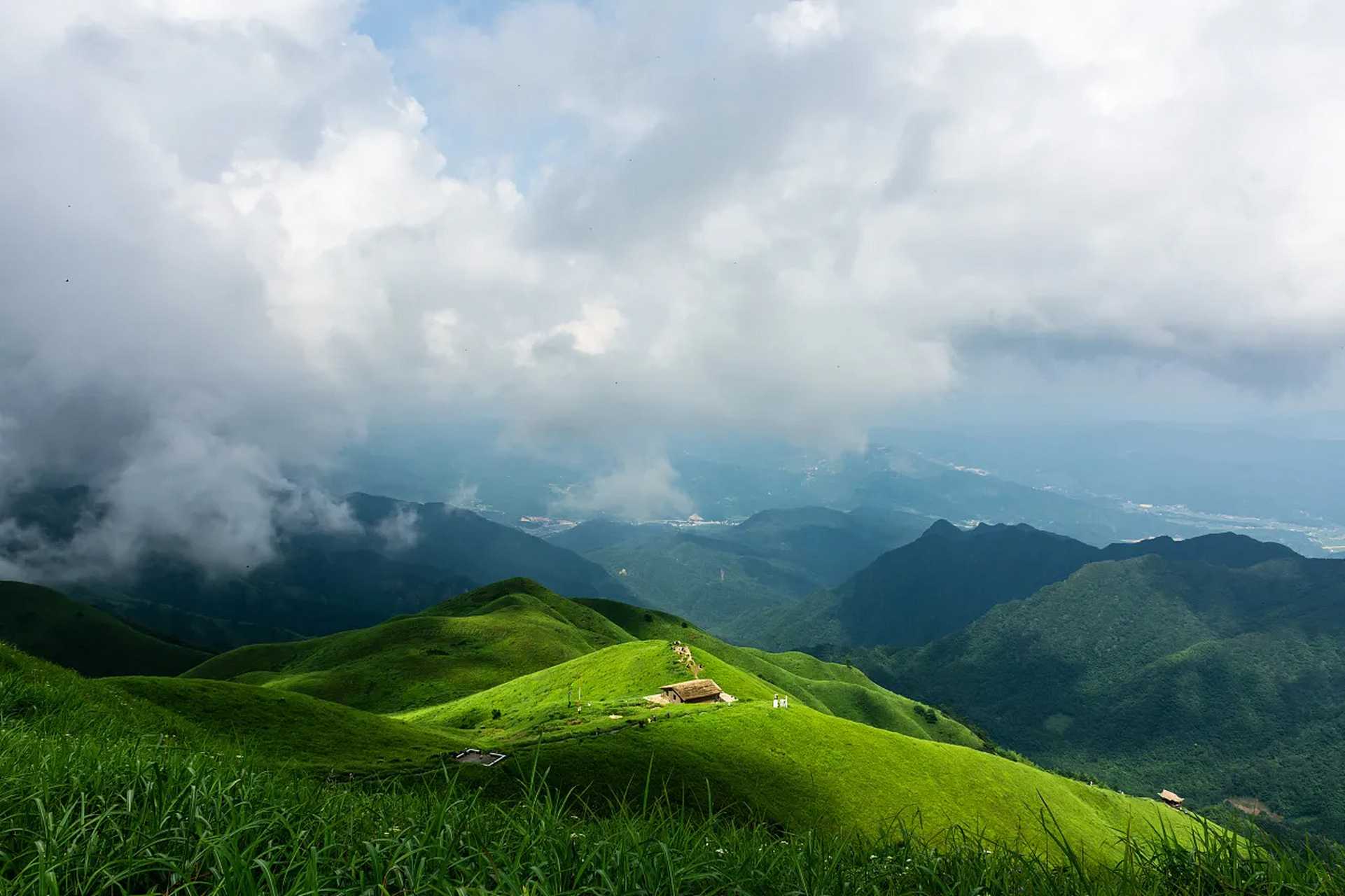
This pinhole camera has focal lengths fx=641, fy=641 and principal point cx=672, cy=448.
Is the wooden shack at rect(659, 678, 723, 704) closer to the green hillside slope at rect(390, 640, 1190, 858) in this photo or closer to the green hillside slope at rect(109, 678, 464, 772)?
the green hillside slope at rect(390, 640, 1190, 858)

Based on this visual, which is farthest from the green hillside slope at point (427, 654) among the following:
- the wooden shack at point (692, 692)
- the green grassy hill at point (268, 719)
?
the green grassy hill at point (268, 719)

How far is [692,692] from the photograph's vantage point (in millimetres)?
72812

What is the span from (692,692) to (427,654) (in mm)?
80749

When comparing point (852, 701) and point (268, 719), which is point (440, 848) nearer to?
point (268, 719)

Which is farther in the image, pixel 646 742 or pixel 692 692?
pixel 692 692

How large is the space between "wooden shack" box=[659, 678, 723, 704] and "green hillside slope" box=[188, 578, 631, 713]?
194ft

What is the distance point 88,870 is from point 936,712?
18983cm

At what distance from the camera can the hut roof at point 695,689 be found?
Answer: 237 feet

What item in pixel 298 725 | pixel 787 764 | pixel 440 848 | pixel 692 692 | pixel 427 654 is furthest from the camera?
pixel 427 654

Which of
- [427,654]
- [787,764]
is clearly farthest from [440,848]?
[427,654]

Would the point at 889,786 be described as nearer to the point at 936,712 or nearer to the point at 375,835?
the point at 375,835

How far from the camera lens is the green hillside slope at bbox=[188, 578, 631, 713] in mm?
117438

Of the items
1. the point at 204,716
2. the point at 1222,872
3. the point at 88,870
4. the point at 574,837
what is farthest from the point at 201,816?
the point at 204,716

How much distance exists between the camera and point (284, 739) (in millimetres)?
47750
